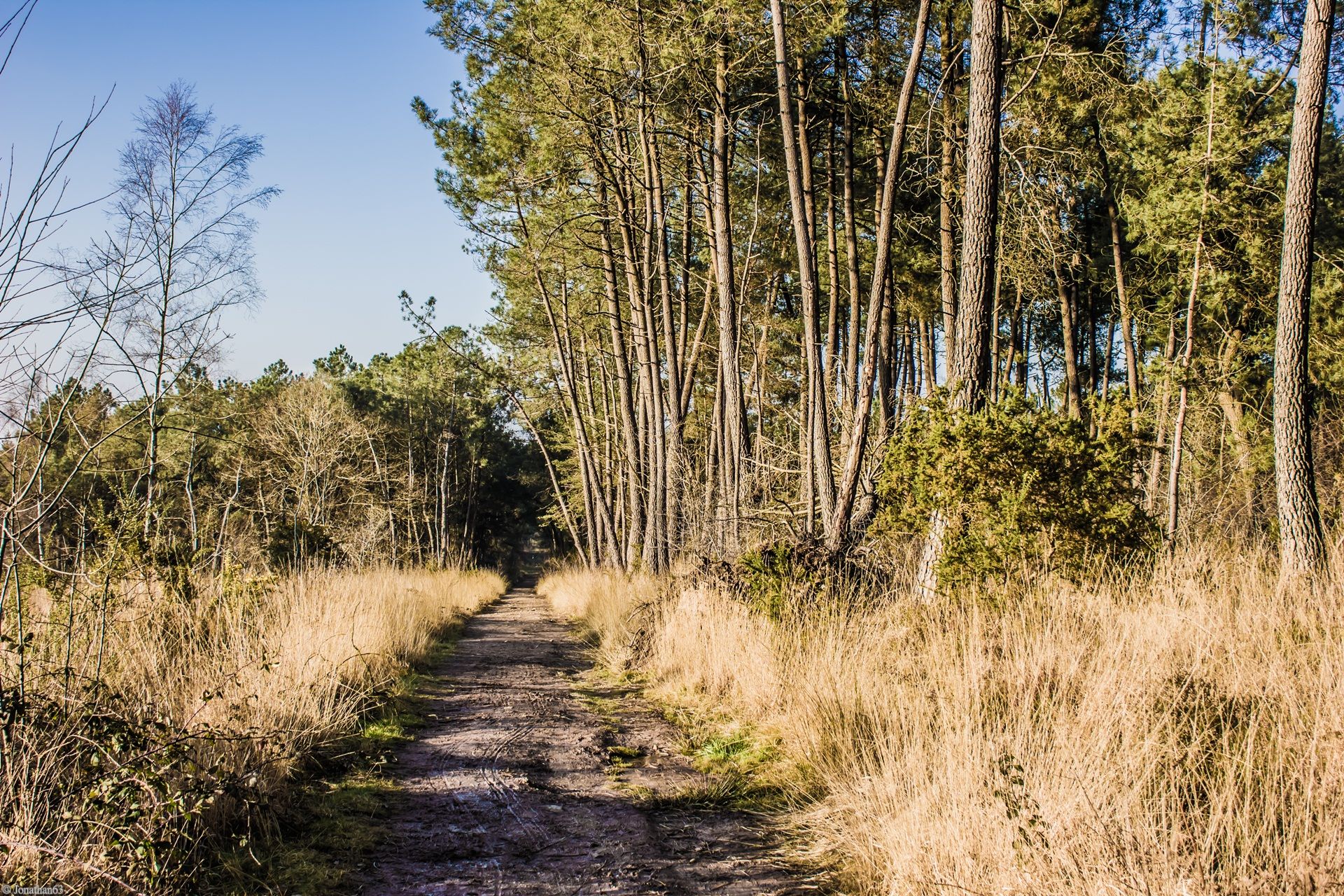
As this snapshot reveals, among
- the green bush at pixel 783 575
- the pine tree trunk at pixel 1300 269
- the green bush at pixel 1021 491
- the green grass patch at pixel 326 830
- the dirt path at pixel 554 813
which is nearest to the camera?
the green grass patch at pixel 326 830

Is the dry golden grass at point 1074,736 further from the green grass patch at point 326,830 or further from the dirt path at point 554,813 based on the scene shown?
the green grass patch at point 326,830

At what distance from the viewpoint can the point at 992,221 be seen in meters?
7.22

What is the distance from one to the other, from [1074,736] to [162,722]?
3935 mm

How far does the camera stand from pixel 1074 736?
2924mm

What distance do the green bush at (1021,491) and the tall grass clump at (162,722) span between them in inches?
184

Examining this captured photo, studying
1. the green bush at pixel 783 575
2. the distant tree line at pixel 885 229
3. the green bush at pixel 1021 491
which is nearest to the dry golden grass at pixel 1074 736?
the green bush at pixel 1021 491

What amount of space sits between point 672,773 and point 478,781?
1171mm

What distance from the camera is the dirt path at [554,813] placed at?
3.30 metres

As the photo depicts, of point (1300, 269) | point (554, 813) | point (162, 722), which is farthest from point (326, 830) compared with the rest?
point (1300, 269)

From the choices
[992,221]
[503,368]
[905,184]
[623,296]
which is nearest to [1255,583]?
[992,221]

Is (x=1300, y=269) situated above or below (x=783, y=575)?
above

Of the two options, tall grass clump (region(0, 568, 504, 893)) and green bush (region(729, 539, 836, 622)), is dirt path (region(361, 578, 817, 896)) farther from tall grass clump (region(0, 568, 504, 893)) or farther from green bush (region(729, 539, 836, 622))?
green bush (region(729, 539, 836, 622))

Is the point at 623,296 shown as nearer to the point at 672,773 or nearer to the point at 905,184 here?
the point at 905,184

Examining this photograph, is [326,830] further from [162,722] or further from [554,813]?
[554,813]
